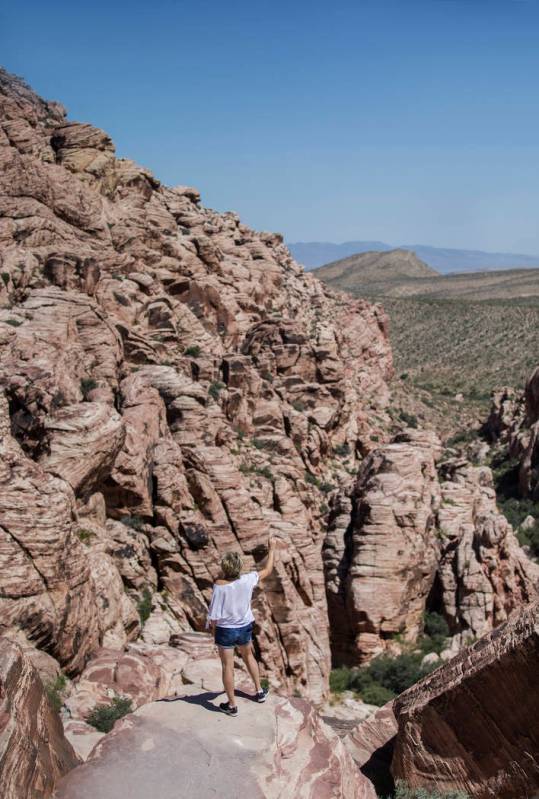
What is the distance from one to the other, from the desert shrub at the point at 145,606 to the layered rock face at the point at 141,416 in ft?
0.42

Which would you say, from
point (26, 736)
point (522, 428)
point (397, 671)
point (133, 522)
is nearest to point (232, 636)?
point (26, 736)

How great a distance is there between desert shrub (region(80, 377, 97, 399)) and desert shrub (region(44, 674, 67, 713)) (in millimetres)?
10266

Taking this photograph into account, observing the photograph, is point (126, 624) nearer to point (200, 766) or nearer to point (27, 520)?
point (27, 520)

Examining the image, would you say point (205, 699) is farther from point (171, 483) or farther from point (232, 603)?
point (171, 483)

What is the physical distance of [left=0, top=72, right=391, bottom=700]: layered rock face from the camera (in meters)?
15.9

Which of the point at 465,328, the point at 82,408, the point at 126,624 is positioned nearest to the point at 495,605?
the point at 126,624

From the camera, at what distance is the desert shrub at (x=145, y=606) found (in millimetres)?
19559

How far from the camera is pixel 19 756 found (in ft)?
24.9

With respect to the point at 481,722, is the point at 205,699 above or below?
above

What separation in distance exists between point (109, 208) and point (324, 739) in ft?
116

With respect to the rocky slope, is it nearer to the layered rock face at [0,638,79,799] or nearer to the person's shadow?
the person's shadow

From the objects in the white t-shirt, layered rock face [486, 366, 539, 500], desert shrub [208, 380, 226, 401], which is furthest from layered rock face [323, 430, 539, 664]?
the white t-shirt

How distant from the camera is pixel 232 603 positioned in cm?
952

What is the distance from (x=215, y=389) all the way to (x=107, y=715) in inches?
889
